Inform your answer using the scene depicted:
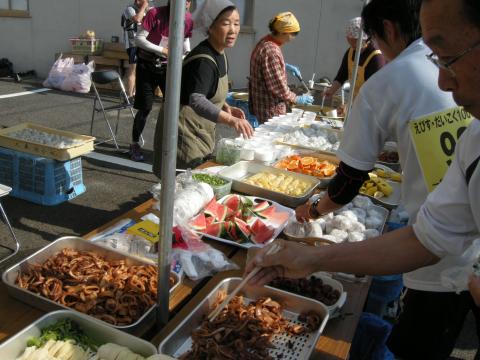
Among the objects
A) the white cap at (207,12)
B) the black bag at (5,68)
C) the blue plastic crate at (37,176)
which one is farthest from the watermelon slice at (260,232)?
the black bag at (5,68)

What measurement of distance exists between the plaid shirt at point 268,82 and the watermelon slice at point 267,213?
2355mm

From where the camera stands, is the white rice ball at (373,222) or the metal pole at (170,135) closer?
the metal pole at (170,135)

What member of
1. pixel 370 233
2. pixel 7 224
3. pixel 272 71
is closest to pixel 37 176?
pixel 7 224

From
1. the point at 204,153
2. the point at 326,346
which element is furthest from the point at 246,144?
the point at 326,346

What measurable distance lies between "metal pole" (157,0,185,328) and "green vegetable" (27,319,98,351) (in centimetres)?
25

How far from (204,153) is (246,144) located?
0.32 meters

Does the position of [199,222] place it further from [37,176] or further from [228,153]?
[37,176]

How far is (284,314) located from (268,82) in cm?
321

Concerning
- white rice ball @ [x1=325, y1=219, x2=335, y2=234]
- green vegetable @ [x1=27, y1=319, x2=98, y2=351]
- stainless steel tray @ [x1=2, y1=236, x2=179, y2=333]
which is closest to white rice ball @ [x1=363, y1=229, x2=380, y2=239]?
white rice ball @ [x1=325, y1=219, x2=335, y2=234]

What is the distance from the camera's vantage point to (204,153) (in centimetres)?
320

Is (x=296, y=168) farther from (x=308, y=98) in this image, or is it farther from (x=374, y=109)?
(x=308, y=98)

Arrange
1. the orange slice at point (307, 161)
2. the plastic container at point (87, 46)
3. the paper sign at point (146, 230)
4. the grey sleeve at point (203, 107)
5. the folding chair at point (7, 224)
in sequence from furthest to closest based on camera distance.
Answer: the plastic container at point (87, 46)
the orange slice at point (307, 161)
the folding chair at point (7, 224)
the grey sleeve at point (203, 107)
the paper sign at point (146, 230)

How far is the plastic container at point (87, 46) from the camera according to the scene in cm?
980

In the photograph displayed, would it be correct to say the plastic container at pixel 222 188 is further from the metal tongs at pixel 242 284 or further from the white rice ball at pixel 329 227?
the metal tongs at pixel 242 284
